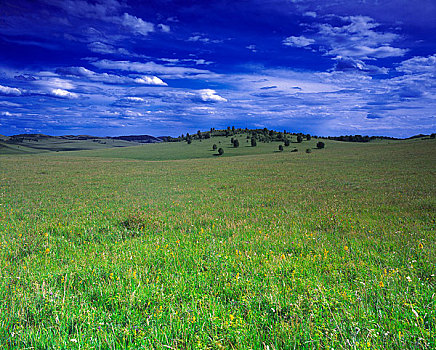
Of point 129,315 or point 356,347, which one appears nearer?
point 356,347

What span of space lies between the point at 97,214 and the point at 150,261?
714cm

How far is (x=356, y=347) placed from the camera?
2.87 metres

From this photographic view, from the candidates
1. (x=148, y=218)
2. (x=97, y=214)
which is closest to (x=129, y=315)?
(x=148, y=218)

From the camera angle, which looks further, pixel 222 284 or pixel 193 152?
pixel 193 152

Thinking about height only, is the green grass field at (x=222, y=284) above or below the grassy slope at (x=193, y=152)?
below

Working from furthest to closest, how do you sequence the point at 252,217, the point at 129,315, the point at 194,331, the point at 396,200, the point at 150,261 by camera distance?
the point at 396,200 < the point at 252,217 < the point at 150,261 < the point at 129,315 < the point at 194,331

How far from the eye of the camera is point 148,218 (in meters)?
9.63

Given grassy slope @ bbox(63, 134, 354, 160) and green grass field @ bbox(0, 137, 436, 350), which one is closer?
green grass field @ bbox(0, 137, 436, 350)

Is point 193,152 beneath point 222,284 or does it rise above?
above

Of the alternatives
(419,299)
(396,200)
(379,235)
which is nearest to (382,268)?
(419,299)

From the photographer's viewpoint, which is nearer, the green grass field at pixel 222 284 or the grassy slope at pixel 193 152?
the green grass field at pixel 222 284

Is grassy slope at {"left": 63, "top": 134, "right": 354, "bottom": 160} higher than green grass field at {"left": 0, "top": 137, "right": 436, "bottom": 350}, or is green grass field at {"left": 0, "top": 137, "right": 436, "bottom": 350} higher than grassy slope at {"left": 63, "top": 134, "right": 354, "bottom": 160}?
grassy slope at {"left": 63, "top": 134, "right": 354, "bottom": 160}

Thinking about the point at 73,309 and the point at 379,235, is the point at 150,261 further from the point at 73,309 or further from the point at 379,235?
the point at 379,235

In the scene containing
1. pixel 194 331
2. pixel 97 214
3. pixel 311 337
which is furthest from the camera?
pixel 97 214
